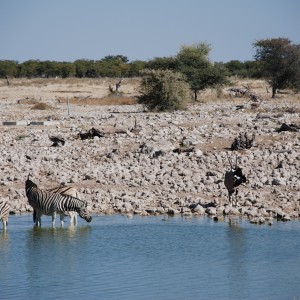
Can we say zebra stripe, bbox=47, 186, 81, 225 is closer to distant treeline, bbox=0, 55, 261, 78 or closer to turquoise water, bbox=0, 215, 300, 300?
turquoise water, bbox=0, 215, 300, 300

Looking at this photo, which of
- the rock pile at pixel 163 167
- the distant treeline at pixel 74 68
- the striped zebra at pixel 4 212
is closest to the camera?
the striped zebra at pixel 4 212

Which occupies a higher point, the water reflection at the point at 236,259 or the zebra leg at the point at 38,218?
the zebra leg at the point at 38,218

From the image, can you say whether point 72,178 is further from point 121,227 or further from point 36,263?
point 36,263

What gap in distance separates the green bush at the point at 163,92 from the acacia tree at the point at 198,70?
8.25 meters

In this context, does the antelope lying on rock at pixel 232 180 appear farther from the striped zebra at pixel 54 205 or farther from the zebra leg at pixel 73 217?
the zebra leg at pixel 73 217

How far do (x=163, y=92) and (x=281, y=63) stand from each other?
1738 centimetres

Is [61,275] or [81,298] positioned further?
[61,275]

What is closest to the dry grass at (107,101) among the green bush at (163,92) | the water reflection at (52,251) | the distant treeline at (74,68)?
the green bush at (163,92)

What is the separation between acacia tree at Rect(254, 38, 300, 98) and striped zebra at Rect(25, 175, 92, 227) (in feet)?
124

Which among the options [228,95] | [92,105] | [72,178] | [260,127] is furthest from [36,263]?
[228,95]

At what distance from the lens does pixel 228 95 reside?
53281 mm

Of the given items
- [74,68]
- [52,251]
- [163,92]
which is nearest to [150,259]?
[52,251]

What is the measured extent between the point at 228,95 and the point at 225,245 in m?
39.5

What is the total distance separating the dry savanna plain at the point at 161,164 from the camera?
1753cm
